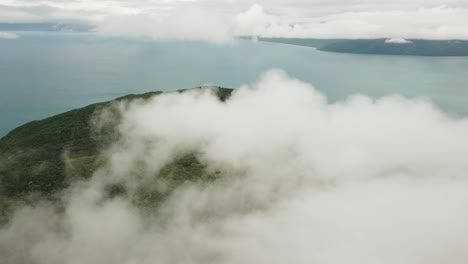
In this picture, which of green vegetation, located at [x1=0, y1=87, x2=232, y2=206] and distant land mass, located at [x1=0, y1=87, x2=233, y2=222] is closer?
distant land mass, located at [x1=0, y1=87, x2=233, y2=222]

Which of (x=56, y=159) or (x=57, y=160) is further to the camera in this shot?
(x=56, y=159)

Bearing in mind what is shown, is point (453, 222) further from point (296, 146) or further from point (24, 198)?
point (24, 198)

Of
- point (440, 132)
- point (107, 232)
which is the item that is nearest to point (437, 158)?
point (440, 132)

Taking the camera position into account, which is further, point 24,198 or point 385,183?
point 385,183

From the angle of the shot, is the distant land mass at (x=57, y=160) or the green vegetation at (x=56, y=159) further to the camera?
the green vegetation at (x=56, y=159)
